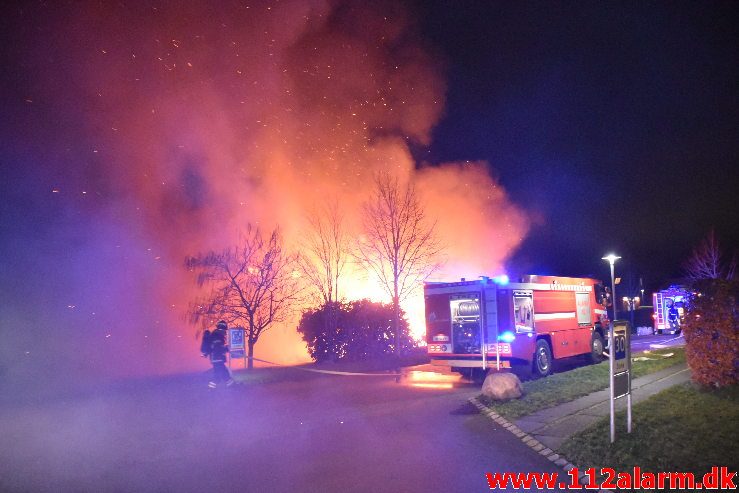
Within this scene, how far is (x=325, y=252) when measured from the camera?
68.9ft

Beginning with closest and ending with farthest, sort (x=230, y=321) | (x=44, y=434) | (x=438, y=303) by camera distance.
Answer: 1. (x=44, y=434)
2. (x=438, y=303)
3. (x=230, y=321)

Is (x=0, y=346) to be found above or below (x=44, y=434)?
above

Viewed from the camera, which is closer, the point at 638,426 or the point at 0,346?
the point at 638,426

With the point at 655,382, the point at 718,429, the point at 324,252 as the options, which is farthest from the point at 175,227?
the point at 718,429

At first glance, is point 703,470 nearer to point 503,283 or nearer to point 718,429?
point 718,429

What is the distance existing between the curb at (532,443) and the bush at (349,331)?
10.3 m

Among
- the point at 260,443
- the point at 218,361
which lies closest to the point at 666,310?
the point at 218,361

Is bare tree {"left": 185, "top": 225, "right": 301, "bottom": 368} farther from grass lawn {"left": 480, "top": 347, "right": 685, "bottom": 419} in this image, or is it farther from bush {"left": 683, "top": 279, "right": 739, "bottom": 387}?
bush {"left": 683, "top": 279, "right": 739, "bottom": 387}

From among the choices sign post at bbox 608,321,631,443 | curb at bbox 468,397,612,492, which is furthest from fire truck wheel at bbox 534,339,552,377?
sign post at bbox 608,321,631,443

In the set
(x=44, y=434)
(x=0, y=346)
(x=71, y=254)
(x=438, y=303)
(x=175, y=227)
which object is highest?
(x=175, y=227)

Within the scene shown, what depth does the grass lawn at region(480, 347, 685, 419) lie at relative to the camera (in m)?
9.01

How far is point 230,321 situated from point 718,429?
49.0 feet

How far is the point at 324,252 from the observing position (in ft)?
69.1

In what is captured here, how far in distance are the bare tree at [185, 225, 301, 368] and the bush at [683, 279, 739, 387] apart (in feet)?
41.9
